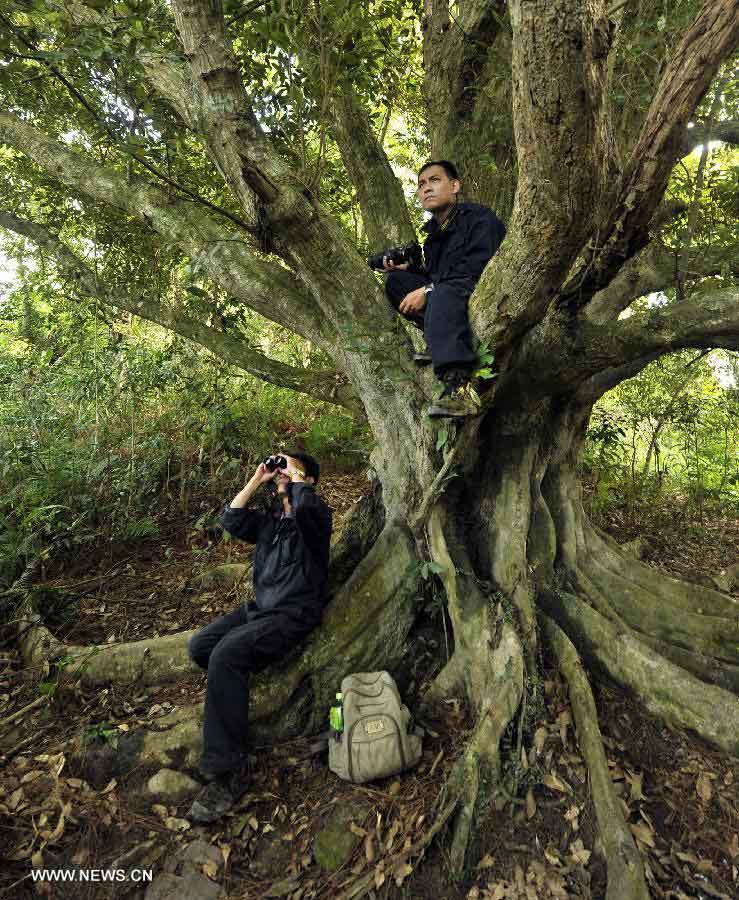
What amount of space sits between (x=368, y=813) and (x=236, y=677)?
104 centimetres

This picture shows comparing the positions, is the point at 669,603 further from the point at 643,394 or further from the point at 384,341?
the point at 643,394

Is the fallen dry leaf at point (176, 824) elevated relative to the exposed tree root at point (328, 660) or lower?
lower

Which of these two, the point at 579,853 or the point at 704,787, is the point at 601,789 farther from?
the point at 704,787

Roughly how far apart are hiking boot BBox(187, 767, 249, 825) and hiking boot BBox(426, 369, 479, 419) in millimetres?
2426

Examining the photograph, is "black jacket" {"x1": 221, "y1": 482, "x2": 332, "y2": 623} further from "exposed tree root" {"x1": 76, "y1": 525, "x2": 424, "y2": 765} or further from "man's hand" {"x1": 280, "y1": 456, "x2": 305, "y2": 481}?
"exposed tree root" {"x1": 76, "y1": 525, "x2": 424, "y2": 765}

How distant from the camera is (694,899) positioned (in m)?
2.42

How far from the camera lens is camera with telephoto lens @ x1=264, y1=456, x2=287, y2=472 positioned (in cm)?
365

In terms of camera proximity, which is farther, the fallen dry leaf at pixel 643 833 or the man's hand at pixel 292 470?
the man's hand at pixel 292 470

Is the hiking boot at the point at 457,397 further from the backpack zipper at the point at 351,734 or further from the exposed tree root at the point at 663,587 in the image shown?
the exposed tree root at the point at 663,587

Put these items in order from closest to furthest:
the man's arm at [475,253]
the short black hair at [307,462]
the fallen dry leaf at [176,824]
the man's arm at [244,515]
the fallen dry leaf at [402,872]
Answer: the fallen dry leaf at [402,872] → the fallen dry leaf at [176,824] → the man's arm at [475,253] → the man's arm at [244,515] → the short black hair at [307,462]

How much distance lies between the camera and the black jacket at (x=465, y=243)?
302cm

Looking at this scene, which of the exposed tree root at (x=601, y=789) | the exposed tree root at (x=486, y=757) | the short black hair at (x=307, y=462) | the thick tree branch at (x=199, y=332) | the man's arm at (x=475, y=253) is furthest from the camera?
the thick tree branch at (x=199, y=332)

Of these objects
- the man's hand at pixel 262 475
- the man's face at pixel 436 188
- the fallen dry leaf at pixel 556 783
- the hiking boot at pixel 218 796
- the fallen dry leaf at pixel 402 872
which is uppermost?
the man's face at pixel 436 188

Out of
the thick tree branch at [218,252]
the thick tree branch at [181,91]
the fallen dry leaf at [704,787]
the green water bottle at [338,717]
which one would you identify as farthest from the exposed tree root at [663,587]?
the thick tree branch at [181,91]
